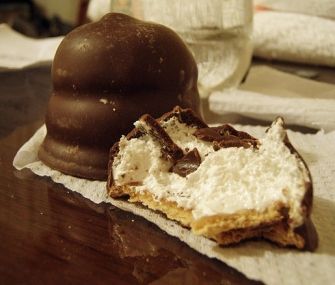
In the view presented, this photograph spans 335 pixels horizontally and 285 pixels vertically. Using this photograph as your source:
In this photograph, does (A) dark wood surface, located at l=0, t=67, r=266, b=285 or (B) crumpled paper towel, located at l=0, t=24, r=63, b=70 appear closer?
(A) dark wood surface, located at l=0, t=67, r=266, b=285

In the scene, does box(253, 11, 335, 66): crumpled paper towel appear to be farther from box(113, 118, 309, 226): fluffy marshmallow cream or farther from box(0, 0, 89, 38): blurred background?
box(0, 0, 89, 38): blurred background

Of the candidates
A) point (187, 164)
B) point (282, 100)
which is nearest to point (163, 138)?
point (187, 164)

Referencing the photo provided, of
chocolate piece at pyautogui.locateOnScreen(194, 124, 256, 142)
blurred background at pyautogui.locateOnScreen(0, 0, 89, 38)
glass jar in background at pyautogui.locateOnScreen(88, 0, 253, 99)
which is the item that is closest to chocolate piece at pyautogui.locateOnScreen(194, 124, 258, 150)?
chocolate piece at pyautogui.locateOnScreen(194, 124, 256, 142)

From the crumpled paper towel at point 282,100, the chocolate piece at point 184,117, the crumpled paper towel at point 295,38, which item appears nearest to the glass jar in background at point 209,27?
the crumpled paper towel at point 282,100

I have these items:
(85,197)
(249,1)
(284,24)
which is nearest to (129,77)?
(85,197)

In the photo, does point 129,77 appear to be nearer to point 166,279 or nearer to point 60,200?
point 60,200

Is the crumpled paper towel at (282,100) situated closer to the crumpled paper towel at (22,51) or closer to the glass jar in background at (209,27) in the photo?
the glass jar in background at (209,27)

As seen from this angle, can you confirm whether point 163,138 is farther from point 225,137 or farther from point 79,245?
point 79,245
